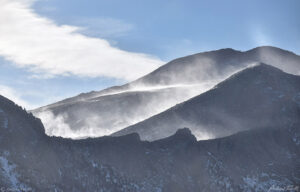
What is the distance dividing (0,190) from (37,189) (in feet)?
43.6

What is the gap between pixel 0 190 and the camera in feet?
620

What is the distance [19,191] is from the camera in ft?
634

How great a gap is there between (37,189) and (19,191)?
7.19 metres

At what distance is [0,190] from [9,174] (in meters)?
9.05

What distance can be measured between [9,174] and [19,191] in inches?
267

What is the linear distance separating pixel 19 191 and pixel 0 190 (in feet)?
20.2

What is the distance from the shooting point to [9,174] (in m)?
197
